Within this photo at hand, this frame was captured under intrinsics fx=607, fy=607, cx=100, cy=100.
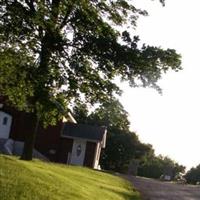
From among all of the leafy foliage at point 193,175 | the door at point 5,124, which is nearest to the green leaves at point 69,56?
the door at point 5,124

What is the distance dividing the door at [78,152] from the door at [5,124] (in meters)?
7.22

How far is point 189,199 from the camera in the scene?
3231 centimetres

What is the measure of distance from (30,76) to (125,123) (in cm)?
570

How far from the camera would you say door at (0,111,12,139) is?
5694cm

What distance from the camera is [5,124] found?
5747cm

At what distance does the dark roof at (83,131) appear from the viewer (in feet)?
201

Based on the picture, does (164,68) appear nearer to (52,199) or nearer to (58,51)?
(58,51)

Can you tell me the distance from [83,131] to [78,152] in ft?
7.27

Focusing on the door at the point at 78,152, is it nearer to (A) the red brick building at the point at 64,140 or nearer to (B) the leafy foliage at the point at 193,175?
(A) the red brick building at the point at 64,140

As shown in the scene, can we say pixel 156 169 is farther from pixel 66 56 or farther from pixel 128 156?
pixel 66 56

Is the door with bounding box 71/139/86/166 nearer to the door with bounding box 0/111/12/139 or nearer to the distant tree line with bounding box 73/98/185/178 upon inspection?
the door with bounding box 0/111/12/139

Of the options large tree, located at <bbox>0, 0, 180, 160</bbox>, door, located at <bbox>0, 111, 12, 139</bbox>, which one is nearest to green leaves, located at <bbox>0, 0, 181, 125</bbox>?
large tree, located at <bbox>0, 0, 180, 160</bbox>

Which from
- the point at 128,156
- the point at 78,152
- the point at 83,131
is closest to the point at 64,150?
the point at 78,152

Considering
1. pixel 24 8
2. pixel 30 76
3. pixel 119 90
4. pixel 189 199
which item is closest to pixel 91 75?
pixel 119 90
